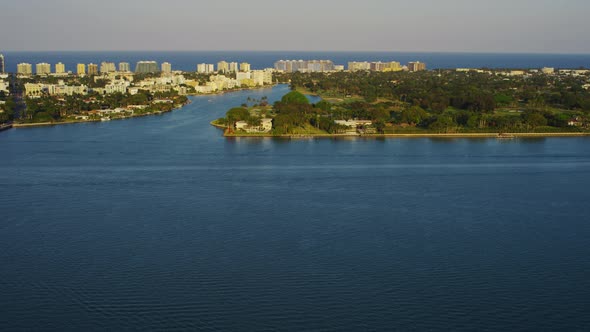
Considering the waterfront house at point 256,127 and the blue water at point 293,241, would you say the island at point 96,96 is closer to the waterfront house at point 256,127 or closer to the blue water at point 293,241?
the waterfront house at point 256,127

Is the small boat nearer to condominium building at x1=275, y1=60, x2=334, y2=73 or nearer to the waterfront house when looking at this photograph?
the waterfront house

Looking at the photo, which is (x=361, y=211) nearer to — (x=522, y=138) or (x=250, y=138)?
(x=250, y=138)

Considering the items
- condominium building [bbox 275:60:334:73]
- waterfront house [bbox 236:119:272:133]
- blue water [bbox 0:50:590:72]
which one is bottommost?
waterfront house [bbox 236:119:272:133]

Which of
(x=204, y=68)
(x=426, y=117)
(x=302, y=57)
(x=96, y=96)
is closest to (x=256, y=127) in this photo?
(x=426, y=117)

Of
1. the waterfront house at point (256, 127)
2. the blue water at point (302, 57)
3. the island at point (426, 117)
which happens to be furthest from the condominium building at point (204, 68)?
the waterfront house at point (256, 127)

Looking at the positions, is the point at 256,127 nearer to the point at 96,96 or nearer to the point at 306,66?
the point at 96,96

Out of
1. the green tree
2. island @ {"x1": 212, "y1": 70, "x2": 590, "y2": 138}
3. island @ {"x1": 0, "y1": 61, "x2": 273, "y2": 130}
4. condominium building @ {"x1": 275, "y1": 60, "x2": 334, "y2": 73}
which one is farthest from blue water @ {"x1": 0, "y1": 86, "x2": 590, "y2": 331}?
condominium building @ {"x1": 275, "y1": 60, "x2": 334, "y2": 73}

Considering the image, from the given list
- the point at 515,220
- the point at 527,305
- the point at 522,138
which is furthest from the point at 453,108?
the point at 527,305

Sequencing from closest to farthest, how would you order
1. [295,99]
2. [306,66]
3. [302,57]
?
[295,99] → [306,66] → [302,57]
